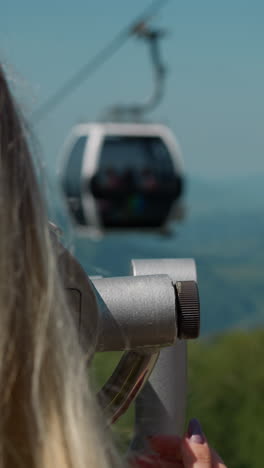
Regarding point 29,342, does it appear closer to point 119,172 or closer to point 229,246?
point 119,172

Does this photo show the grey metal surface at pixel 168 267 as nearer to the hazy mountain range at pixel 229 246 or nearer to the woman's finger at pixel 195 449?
the woman's finger at pixel 195 449

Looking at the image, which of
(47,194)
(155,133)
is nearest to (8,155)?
(47,194)

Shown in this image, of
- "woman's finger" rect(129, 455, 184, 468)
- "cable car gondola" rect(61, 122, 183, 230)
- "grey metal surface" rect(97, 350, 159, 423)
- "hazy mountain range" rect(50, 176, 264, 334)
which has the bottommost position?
"hazy mountain range" rect(50, 176, 264, 334)

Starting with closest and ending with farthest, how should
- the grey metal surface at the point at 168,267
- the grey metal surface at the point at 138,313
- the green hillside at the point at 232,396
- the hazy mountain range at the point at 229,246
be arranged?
the grey metal surface at the point at 138,313
the grey metal surface at the point at 168,267
the green hillside at the point at 232,396
the hazy mountain range at the point at 229,246

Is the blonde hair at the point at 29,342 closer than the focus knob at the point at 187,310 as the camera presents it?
Yes

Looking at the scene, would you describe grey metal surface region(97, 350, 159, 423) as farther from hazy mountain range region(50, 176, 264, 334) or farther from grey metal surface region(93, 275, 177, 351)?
hazy mountain range region(50, 176, 264, 334)

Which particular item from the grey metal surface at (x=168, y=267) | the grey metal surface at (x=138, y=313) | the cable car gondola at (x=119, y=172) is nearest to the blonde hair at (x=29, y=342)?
the grey metal surface at (x=138, y=313)

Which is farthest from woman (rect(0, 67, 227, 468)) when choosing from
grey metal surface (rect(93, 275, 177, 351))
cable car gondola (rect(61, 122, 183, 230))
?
cable car gondola (rect(61, 122, 183, 230))

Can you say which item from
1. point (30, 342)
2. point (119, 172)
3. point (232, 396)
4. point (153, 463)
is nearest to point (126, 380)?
point (153, 463)
